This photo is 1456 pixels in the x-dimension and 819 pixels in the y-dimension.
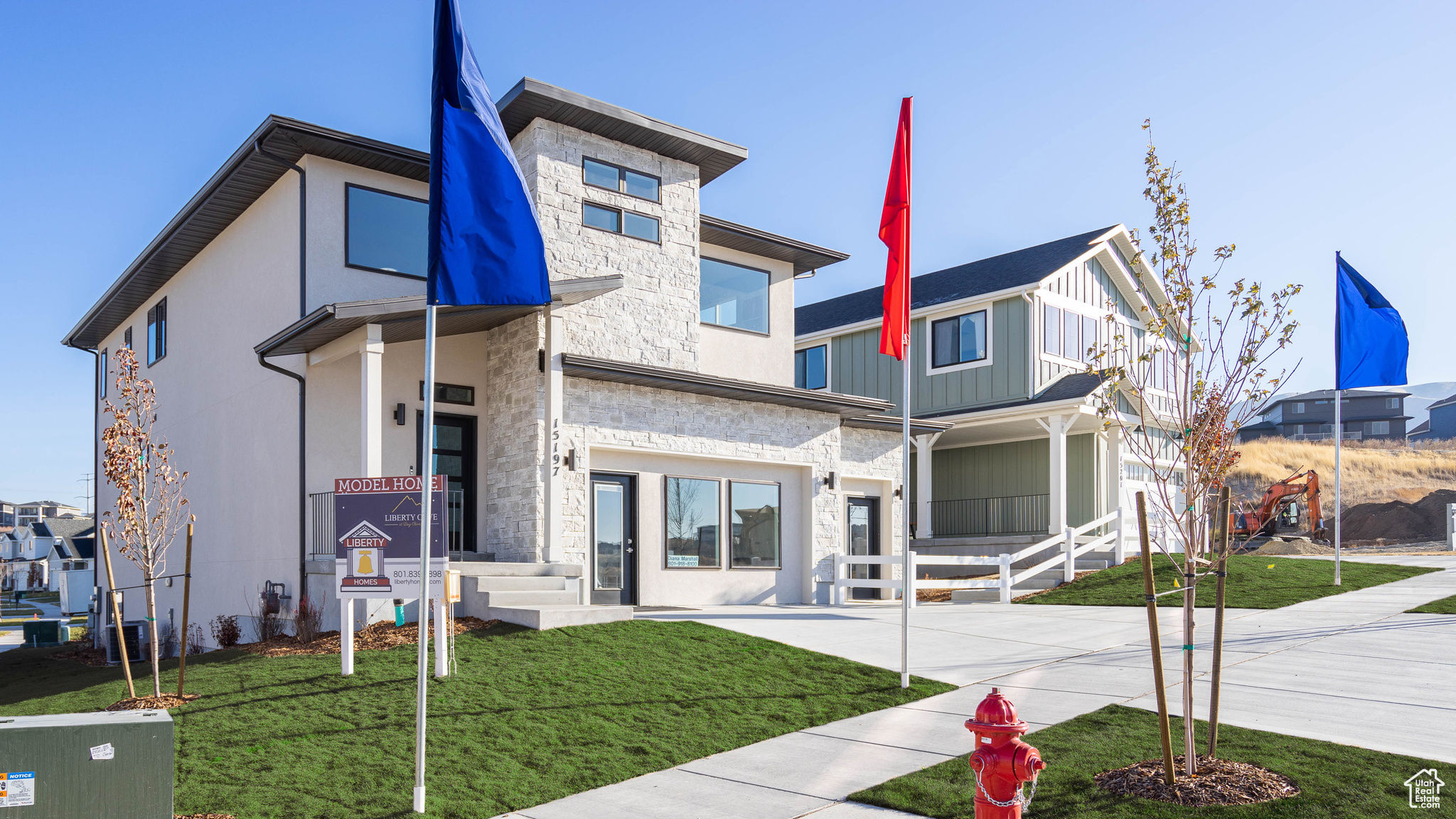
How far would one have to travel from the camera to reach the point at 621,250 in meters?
16.3

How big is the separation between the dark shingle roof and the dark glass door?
9.49 meters

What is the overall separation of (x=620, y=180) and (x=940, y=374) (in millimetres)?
10948

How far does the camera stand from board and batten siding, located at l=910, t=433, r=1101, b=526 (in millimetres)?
23062

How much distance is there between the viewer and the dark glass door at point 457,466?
15000mm

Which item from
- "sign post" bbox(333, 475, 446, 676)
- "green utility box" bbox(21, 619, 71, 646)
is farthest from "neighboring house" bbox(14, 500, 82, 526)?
"sign post" bbox(333, 475, 446, 676)

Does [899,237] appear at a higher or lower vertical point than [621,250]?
lower

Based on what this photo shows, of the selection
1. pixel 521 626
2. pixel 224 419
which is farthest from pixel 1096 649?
pixel 224 419

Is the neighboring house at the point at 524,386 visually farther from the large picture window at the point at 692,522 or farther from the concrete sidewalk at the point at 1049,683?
the concrete sidewalk at the point at 1049,683

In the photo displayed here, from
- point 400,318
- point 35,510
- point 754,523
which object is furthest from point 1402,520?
point 35,510

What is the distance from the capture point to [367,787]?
684cm

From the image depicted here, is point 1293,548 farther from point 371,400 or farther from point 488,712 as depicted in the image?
point 488,712

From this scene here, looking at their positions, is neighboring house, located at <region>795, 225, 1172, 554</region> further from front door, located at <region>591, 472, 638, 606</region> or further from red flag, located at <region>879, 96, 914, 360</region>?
red flag, located at <region>879, 96, 914, 360</region>

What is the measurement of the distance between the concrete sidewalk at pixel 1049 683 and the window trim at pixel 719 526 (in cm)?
133

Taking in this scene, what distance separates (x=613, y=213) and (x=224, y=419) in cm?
723
